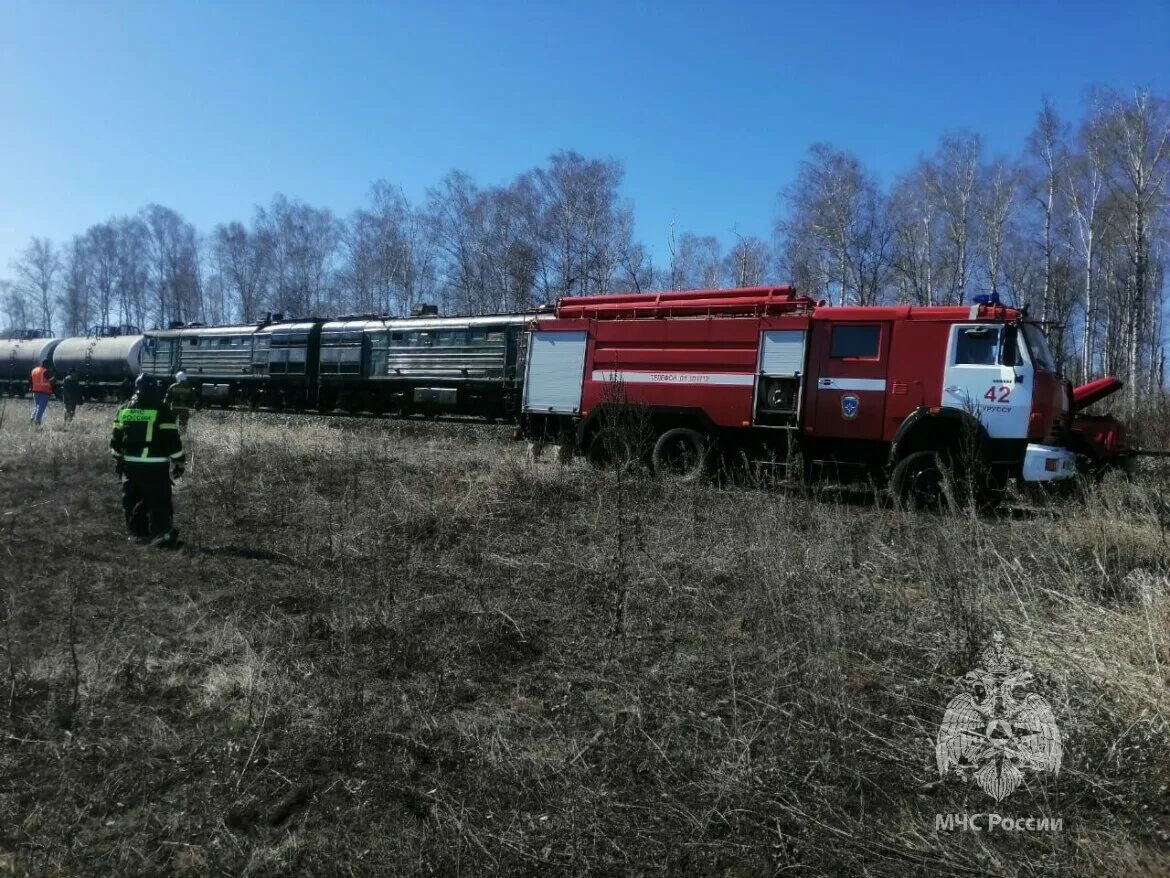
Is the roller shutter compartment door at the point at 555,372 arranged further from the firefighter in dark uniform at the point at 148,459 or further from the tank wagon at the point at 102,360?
the tank wagon at the point at 102,360

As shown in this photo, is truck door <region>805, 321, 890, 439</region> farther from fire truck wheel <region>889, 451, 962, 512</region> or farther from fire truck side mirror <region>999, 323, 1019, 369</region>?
fire truck side mirror <region>999, 323, 1019, 369</region>

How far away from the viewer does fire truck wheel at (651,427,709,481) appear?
9.81m

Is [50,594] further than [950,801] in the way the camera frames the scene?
Yes

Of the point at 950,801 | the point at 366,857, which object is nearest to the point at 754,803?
the point at 950,801

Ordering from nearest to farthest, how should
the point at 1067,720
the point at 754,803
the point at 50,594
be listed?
the point at 754,803, the point at 1067,720, the point at 50,594

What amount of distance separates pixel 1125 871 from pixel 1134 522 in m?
5.19

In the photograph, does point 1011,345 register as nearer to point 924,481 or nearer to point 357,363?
point 924,481

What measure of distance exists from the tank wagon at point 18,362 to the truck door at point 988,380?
3346 centimetres

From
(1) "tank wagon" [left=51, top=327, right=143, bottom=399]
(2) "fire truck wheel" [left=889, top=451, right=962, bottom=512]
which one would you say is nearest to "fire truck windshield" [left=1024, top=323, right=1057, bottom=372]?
(2) "fire truck wheel" [left=889, top=451, right=962, bottom=512]

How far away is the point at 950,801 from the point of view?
2795mm

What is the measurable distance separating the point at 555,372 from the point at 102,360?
23.3 m

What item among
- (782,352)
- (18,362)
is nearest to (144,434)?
(782,352)

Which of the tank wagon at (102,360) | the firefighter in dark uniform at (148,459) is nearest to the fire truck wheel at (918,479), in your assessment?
the firefighter in dark uniform at (148,459)

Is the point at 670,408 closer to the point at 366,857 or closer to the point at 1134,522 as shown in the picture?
the point at 1134,522
